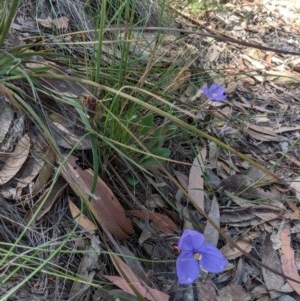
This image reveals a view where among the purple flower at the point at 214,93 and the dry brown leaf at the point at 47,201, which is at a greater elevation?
the purple flower at the point at 214,93

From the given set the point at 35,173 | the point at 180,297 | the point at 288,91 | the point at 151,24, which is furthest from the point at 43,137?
the point at 288,91

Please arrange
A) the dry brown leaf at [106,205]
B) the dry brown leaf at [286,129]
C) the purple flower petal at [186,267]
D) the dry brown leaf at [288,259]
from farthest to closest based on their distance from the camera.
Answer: the dry brown leaf at [286,129] < the dry brown leaf at [288,259] < the dry brown leaf at [106,205] < the purple flower petal at [186,267]

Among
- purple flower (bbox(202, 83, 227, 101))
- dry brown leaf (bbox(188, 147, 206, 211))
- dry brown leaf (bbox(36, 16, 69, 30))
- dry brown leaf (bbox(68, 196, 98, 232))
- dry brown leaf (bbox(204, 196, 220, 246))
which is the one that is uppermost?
dry brown leaf (bbox(36, 16, 69, 30))

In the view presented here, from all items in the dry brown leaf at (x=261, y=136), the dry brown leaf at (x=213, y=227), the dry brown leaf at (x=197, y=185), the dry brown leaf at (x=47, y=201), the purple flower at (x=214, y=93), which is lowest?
the dry brown leaf at (x=261, y=136)

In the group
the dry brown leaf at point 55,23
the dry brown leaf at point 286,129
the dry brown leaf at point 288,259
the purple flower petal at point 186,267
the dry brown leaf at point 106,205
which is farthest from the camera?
the dry brown leaf at point 286,129

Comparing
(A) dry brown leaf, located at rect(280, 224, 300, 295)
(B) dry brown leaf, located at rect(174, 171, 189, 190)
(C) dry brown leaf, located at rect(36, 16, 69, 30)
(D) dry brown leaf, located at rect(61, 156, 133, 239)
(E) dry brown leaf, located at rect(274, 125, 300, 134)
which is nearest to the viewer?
(D) dry brown leaf, located at rect(61, 156, 133, 239)

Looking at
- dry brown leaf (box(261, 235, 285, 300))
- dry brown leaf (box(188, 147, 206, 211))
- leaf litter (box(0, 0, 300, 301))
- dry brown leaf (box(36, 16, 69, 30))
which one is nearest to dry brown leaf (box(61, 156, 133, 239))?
leaf litter (box(0, 0, 300, 301))

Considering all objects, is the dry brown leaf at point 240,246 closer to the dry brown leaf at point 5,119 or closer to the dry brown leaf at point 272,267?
the dry brown leaf at point 272,267

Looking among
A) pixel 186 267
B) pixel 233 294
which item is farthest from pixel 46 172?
pixel 233 294

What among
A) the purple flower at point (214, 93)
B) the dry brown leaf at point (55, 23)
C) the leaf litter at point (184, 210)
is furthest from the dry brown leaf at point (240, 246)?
the dry brown leaf at point (55, 23)

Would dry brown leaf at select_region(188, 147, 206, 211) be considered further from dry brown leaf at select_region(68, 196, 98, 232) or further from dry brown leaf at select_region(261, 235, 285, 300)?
dry brown leaf at select_region(68, 196, 98, 232)

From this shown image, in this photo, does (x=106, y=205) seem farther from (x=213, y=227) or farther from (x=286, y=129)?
(x=286, y=129)
